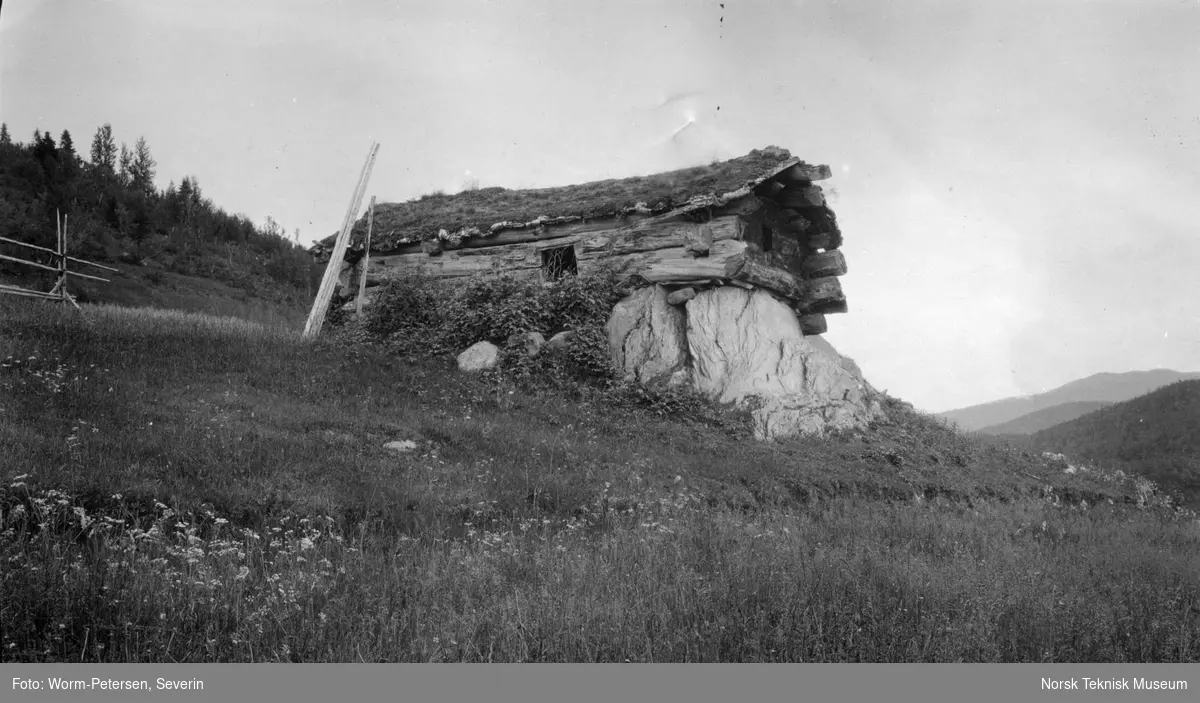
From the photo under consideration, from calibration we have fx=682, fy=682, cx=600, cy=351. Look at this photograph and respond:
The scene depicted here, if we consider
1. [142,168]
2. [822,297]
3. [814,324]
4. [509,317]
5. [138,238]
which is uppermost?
[142,168]

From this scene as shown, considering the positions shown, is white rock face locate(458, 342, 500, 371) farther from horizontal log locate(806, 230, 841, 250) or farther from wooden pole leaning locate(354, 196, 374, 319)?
horizontal log locate(806, 230, 841, 250)

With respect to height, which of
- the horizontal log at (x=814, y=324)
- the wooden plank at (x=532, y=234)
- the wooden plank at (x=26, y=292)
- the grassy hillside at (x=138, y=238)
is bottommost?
the horizontal log at (x=814, y=324)

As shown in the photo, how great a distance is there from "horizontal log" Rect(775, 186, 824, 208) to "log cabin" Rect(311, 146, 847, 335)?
29 mm

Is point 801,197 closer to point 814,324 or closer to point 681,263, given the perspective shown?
point 814,324

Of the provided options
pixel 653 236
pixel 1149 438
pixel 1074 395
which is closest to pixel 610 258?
pixel 653 236

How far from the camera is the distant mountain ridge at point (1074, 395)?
174 ft

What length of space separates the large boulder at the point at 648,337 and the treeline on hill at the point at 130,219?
15.0 meters

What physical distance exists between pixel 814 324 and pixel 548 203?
29.1 feet

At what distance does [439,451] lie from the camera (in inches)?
415

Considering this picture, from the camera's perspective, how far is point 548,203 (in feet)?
68.6

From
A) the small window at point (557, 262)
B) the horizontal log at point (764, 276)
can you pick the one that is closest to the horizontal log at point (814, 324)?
the horizontal log at point (764, 276)

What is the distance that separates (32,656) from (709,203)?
15.7 metres

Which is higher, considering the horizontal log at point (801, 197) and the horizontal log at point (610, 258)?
the horizontal log at point (801, 197)

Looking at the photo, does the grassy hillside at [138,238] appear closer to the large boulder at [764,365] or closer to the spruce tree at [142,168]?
the spruce tree at [142,168]
